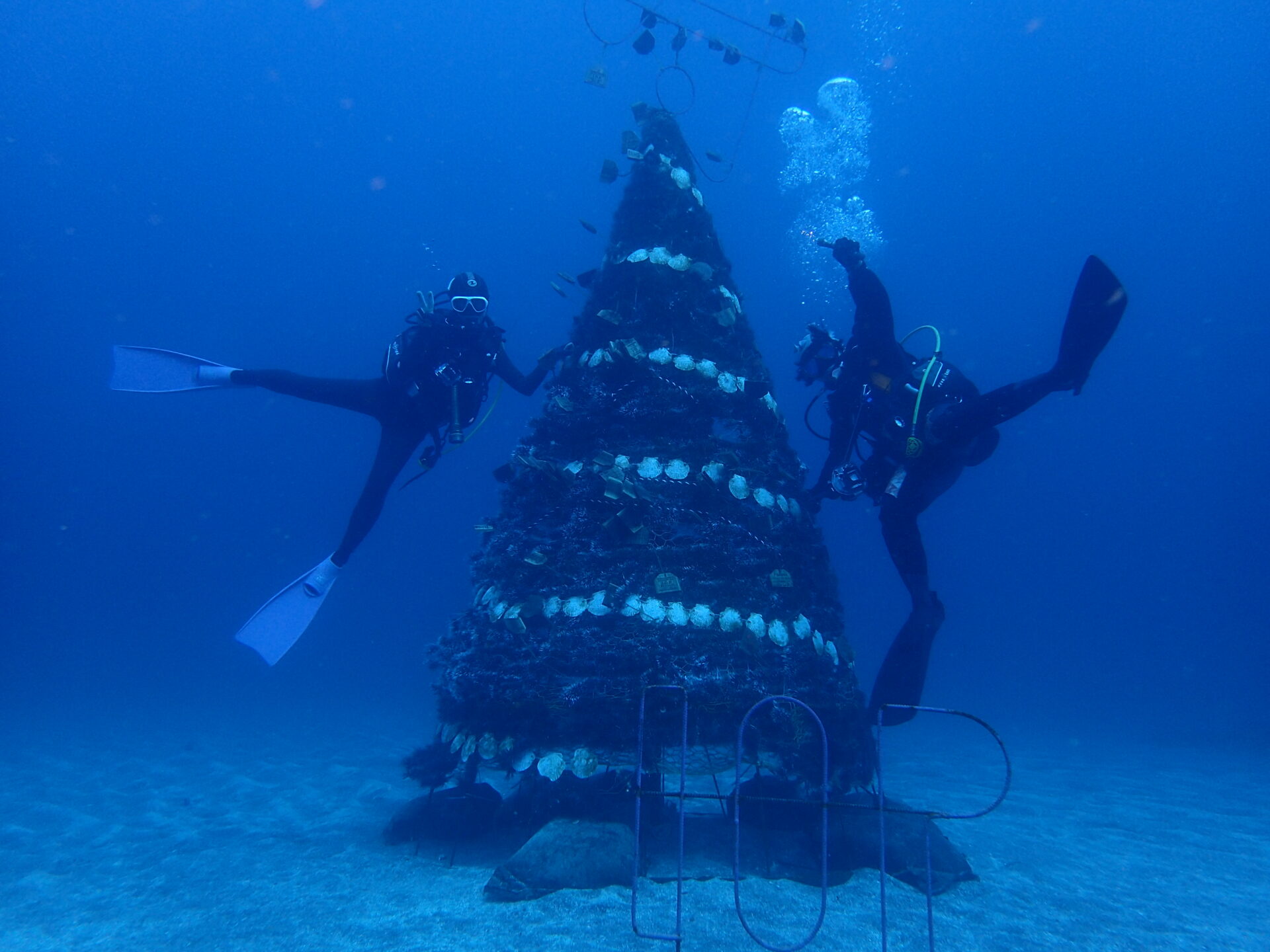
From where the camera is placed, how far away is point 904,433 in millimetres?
5801

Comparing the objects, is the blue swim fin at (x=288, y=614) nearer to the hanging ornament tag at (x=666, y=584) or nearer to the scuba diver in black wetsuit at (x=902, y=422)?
the hanging ornament tag at (x=666, y=584)

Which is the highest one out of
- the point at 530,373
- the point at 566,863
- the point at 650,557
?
the point at 530,373

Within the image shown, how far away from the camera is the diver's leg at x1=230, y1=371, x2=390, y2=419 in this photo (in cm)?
736

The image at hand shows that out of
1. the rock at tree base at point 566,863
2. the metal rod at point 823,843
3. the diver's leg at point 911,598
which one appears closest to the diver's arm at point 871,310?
the diver's leg at point 911,598

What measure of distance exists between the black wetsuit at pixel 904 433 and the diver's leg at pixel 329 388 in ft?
16.4

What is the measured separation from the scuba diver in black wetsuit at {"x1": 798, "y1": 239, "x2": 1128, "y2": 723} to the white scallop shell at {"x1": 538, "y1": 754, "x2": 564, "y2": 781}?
2569 mm

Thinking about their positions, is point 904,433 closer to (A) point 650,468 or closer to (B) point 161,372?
(A) point 650,468

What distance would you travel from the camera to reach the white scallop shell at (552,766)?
4.48m

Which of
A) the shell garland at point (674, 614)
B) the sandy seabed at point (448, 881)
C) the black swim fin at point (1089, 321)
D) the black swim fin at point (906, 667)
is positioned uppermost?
the black swim fin at point (1089, 321)

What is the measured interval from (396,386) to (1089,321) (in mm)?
6584

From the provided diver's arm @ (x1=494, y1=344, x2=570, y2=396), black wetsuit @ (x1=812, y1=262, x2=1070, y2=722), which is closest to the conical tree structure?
diver's arm @ (x1=494, y1=344, x2=570, y2=396)

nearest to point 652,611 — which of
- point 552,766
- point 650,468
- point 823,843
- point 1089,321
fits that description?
point 650,468

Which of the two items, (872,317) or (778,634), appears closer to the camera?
(778,634)

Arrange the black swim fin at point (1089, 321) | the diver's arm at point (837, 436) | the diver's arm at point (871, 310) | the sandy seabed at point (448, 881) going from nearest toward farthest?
the sandy seabed at point (448, 881) → the black swim fin at point (1089, 321) → the diver's arm at point (871, 310) → the diver's arm at point (837, 436)
